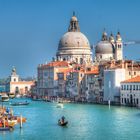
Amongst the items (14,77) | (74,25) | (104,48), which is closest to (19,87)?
(14,77)

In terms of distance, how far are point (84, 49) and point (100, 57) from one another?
2.72 metres

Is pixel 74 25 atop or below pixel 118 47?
atop

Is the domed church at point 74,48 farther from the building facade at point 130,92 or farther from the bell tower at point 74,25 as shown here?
the building facade at point 130,92

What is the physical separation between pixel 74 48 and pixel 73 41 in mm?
903

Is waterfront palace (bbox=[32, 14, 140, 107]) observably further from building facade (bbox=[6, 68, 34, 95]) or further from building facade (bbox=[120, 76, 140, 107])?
building facade (bbox=[6, 68, 34, 95])

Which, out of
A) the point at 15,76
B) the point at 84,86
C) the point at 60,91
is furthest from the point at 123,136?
the point at 15,76

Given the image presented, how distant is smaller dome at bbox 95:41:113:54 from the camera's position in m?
80.7

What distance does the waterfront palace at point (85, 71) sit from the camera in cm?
5280

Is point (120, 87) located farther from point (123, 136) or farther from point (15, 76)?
point (15, 76)

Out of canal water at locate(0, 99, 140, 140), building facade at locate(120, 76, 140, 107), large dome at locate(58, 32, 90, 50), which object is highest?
large dome at locate(58, 32, 90, 50)

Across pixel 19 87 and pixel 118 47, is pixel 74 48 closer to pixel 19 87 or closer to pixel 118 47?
pixel 118 47

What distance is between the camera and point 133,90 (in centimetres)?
4947

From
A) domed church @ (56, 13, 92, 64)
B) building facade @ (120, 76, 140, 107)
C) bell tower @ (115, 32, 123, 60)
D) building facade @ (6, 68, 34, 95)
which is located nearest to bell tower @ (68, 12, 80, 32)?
domed church @ (56, 13, 92, 64)

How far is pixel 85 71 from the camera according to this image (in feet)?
213
